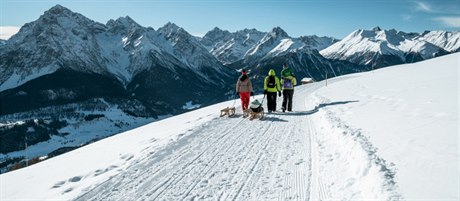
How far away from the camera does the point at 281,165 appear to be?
10094 millimetres

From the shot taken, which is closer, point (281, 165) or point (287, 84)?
point (281, 165)

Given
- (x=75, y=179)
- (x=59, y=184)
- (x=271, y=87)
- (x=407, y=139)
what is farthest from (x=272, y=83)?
(x=59, y=184)

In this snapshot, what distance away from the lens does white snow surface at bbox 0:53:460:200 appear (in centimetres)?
775

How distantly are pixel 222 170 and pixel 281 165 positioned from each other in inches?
65.8

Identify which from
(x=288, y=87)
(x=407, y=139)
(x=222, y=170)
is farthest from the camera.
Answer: (x=288, y=87)

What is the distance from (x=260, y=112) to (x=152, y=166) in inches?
359

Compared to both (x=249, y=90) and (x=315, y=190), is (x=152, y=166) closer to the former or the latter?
(x=315, y=190)

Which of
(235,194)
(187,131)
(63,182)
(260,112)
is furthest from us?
(260,112)

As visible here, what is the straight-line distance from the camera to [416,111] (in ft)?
48.9

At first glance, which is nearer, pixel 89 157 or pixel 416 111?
pixel 89 157

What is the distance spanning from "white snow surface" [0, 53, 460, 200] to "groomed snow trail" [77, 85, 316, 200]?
0.03 m

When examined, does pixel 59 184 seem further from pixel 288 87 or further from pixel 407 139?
pixel 288 87

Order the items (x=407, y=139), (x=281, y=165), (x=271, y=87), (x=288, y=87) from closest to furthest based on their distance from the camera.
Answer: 1. (x=281, y=165)
2. (x=407, y=139)
3. (x=271, y=87)
4. (x=288, y=87)

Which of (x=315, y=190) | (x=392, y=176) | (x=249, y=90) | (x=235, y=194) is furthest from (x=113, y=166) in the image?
(x=249, y=90)
